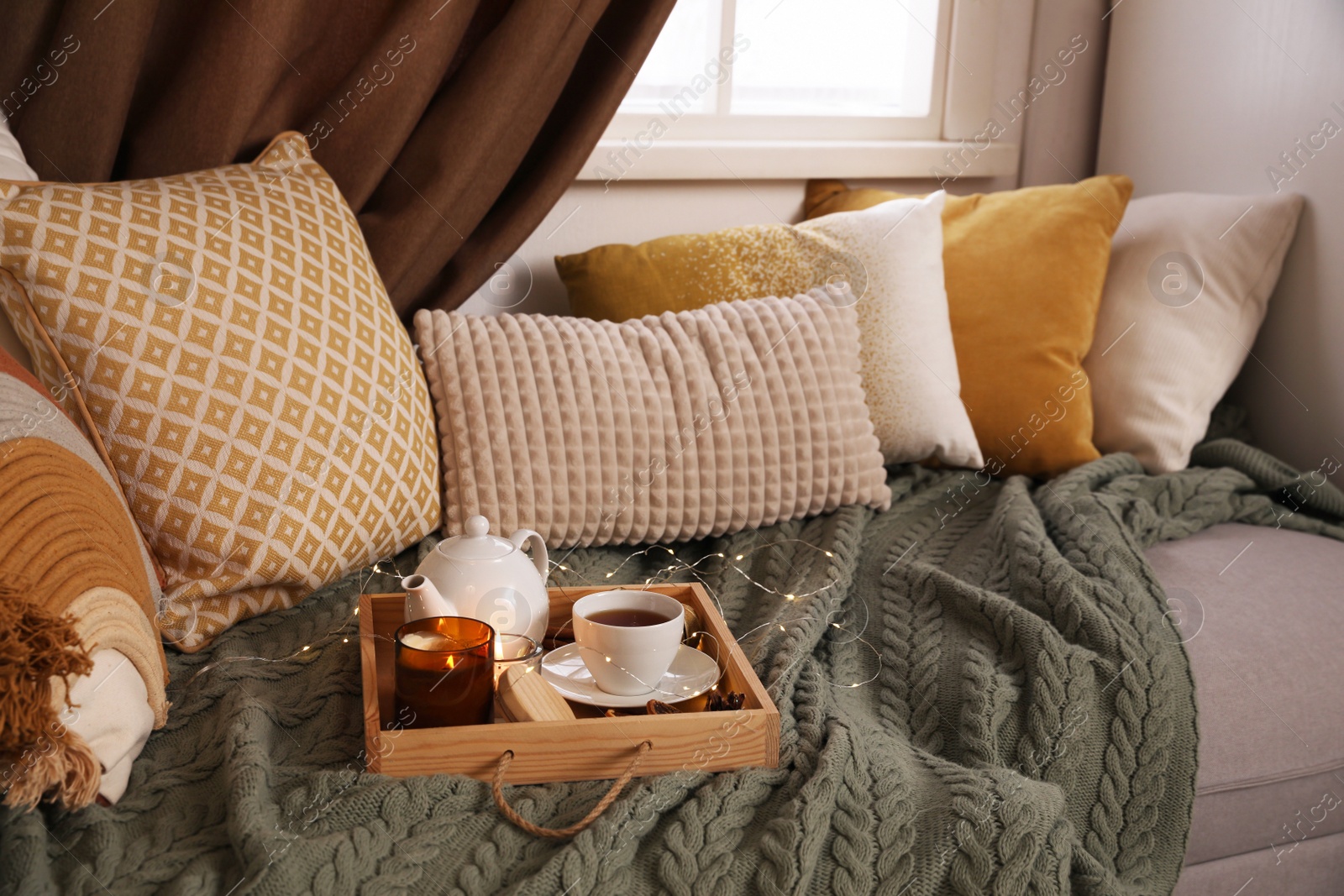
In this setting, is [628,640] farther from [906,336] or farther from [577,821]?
[906,336]

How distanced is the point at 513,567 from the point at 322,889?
0.32 m

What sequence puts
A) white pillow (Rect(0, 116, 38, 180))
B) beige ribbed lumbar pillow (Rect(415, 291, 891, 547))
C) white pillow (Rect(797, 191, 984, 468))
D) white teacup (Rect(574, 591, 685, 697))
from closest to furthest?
white teacup (Rect(574, 591, 685, 697)), white pillow (Rect(0, 116, 38, 180)), beige ribbed lumbar pillow (Rect(415, 291, 891, 547)), white pillow (Rect(797, 191, 984, 468))

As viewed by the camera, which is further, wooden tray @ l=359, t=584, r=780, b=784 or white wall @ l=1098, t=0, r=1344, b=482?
white wall @ l=1098, t=0, r=1344, b=482

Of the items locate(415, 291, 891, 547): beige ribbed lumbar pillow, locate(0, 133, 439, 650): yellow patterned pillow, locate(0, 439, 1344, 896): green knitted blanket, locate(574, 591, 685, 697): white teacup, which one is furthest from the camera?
locate(415, 291, 891, 547): beige ribbed lumbar pillow

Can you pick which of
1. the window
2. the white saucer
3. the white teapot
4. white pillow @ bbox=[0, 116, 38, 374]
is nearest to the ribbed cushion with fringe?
white pillow @ bbox=[0, 116, 38, 374]

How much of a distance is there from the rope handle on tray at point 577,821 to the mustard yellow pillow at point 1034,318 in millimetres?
896

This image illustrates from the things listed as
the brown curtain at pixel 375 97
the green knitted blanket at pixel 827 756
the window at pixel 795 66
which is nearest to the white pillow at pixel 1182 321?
the green knitted blanket at pixel 827 756

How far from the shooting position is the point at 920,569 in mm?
1155

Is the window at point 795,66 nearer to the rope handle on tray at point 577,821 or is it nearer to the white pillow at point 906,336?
the white pillow at point 906,336

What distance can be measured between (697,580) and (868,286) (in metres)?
0.53

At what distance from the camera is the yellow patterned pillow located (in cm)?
96

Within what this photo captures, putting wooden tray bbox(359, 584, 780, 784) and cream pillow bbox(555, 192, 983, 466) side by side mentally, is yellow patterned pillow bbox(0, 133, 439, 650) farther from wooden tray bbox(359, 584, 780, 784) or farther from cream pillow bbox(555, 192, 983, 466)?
cream pillow bbox(555, 192, 983, 466)

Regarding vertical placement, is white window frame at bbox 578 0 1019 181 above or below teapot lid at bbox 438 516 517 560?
above

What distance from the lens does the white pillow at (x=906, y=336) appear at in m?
1.41
